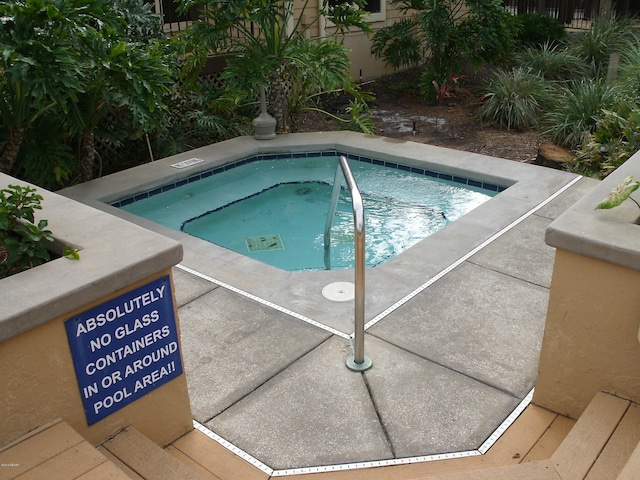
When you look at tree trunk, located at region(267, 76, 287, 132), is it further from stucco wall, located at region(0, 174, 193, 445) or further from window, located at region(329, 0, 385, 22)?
stucco wall, located at region(0, 174, 193, 445)

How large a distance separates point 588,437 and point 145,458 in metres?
1.66

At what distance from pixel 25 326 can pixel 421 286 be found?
262 cm

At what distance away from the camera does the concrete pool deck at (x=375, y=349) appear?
2746 millimetres

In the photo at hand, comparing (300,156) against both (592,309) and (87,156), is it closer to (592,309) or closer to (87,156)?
(87,156)

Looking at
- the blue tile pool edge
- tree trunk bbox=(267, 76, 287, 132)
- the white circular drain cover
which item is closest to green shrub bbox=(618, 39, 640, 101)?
the blue tile pool edge

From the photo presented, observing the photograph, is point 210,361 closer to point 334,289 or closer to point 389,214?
point 334,289

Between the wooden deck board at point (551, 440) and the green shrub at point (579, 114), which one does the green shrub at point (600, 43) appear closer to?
the green shrub at point (579, 114)

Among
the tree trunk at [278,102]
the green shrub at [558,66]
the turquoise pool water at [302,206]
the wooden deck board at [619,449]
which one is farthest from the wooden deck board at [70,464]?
the green shrub at [558,66]

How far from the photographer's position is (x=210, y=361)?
3.29m

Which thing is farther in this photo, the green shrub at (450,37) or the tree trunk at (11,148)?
the green shrub at (450,37)

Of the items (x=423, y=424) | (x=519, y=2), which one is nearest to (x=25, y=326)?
(x=423, y=424)

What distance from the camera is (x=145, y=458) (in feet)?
7.41

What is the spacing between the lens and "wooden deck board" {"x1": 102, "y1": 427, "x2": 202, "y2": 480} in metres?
2.20

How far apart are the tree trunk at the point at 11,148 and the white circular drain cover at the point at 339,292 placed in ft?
10.1
